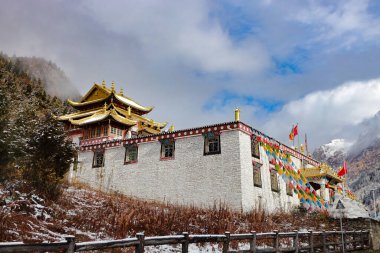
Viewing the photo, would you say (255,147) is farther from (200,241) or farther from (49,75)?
(49,75)

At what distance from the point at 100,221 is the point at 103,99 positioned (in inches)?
1106

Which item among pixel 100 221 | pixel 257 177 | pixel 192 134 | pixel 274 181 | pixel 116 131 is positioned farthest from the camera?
pixel 116 131

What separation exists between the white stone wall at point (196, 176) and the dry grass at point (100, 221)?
4.33m

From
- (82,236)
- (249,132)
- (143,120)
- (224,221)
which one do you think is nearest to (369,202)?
(143,120)

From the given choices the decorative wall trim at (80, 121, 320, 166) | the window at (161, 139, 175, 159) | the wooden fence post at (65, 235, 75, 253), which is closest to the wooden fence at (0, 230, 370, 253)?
the wooden fence post at (65, 235, 75, 253)

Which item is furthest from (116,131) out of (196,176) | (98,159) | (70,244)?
(70,244)

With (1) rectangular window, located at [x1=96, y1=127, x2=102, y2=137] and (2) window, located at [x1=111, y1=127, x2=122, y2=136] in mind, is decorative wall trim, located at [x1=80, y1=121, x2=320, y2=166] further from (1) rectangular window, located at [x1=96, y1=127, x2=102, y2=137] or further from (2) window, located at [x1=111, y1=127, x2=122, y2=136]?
(2) window, located at [x1=111, y1=127, x2=122, y2=136]

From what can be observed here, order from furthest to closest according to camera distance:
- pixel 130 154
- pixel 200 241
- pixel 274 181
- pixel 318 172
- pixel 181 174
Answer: pixel 318 172, pixel 130 154, pixel 274 181, pixel 181 174, pixel 200 241

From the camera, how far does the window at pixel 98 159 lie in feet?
98.7

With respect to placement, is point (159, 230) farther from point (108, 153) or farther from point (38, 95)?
point (38, 95)

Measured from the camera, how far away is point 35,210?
14117mm

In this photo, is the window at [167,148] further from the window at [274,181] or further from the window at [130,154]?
the window at [274,181]

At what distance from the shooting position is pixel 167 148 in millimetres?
27062

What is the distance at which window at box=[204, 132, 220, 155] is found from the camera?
82.0 ft
